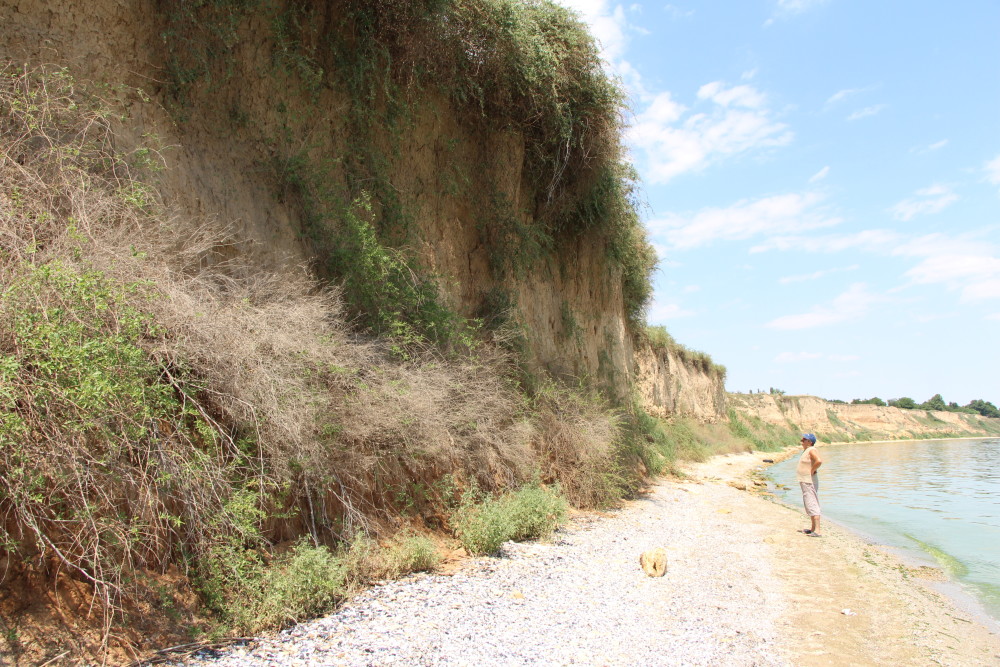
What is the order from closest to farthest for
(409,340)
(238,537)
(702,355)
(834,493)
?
1. (238,537)
2. (409,340)
3. (834,493)
4. (702,355)

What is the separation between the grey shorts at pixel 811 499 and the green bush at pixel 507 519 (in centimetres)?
398

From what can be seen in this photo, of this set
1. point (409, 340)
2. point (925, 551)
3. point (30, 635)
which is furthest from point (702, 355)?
point (30, 635)

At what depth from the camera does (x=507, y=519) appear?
731 cm

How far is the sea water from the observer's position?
9594 millimetres

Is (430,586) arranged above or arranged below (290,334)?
below

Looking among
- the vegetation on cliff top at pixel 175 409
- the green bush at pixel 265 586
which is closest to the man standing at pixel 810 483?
the vegetation on cliff top at pixel 175 409

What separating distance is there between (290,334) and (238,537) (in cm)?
185

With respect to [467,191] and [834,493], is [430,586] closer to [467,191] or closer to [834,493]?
[467,191]

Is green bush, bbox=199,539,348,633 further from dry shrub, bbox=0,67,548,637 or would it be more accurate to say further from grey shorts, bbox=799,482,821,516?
grey shorts, bbox=799,482,821,516

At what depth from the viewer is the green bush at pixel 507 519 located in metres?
6.88

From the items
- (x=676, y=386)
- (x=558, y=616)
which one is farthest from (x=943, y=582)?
(x=676, y=386)

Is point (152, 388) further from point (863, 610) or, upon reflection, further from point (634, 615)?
point (863, 610)

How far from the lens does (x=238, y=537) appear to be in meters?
4.57

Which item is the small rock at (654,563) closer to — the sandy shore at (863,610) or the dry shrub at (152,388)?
the sandy shore at (863,610)
